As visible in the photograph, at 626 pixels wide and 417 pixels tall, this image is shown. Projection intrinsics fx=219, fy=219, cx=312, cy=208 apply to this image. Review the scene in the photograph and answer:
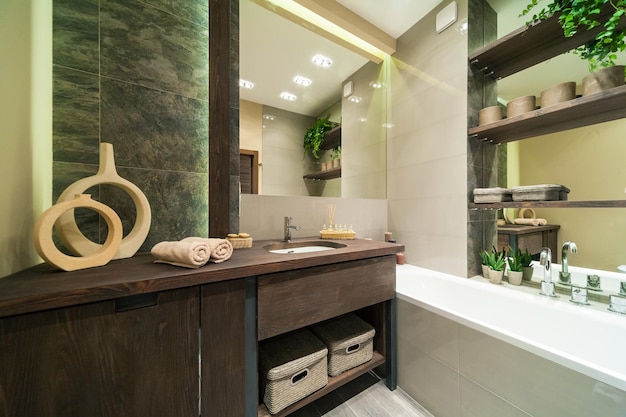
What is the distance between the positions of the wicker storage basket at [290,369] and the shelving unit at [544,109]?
149 centimetres

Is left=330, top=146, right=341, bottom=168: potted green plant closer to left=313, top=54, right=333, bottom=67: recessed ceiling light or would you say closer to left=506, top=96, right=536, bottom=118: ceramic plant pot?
left=313, top=54, right=333, bottom=67: recessed ceiling light

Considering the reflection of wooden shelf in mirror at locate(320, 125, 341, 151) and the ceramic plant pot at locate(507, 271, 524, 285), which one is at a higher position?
the reflection of wooden shelf in mirror at locate(320, 125, 341, 151)

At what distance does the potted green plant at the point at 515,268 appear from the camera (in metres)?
1.55

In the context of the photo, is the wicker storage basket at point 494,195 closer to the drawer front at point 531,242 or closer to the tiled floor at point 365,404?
the drawer front at point 531,242

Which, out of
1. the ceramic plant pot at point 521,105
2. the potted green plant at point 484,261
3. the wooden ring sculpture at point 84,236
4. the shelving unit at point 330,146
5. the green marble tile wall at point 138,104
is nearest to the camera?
the wooden ring sculpture at point 84,236

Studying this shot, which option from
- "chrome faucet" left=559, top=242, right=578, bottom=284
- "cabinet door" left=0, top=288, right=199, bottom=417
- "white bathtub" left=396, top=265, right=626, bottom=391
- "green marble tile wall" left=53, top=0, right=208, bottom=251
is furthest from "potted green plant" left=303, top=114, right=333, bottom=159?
"chrome faucet" left=559, top=242, right=578, bottom=284

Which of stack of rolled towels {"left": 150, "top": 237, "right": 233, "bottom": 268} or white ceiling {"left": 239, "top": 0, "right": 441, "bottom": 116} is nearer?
stack of rolled towels {"left": 150, "top": 237, "right": 233, "bottom": 268}

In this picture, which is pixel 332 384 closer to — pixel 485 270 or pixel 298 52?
pixel 485 270

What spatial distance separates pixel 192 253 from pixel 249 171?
86cm

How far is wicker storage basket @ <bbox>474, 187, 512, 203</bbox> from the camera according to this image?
1516mm

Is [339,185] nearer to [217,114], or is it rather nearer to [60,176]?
[217,114]

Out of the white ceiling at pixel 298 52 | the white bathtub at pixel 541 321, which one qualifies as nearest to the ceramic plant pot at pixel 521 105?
the white ceiling at pixel 298 52

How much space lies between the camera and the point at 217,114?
1.25 metres

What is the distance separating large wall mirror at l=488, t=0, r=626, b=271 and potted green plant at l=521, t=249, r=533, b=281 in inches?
6.8
